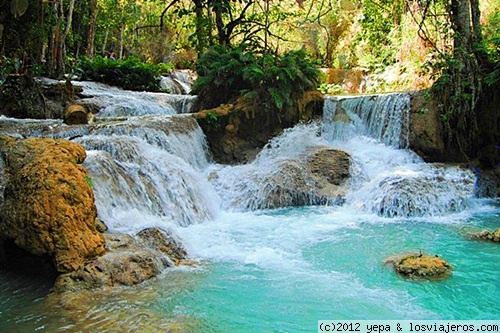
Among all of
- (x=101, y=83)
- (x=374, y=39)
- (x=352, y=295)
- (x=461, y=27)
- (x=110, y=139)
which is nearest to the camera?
(x=352, y=295)

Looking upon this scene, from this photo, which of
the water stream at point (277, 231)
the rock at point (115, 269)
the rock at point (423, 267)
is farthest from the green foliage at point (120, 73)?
the rock at point (423, 267)

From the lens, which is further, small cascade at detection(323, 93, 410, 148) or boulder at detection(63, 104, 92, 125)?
small cascade at detection(323, 93, 410, 148)

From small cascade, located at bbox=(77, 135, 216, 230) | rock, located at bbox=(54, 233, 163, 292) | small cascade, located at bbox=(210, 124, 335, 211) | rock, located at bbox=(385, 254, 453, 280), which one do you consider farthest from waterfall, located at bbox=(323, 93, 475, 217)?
rock, located at bbox=(54, 233, 163, 292)

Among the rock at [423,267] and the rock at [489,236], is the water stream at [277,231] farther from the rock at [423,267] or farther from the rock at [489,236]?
the rock at [489,236]

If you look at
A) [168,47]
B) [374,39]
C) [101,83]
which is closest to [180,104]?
[101,83]

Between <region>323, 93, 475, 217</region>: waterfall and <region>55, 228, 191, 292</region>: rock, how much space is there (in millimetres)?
4048

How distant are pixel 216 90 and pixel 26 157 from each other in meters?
6.33

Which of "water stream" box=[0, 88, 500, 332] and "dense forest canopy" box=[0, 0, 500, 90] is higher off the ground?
"dense forest canopy" box=[0, 0, 500, 90]

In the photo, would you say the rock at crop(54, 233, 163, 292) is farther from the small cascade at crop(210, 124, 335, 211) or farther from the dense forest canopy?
the small cascade at crop(210, 124, 335, 211)

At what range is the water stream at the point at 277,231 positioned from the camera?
3.70m

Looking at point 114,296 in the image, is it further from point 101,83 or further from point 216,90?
point 101,83

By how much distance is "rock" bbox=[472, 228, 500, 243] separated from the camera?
18.9 feet

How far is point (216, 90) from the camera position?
440 inches

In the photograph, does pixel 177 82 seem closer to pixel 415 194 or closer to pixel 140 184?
pixel 140 184
